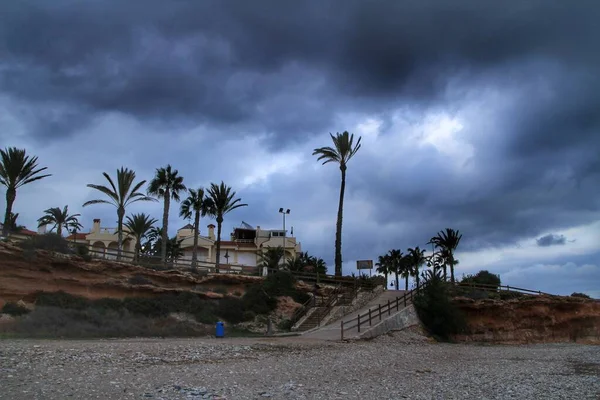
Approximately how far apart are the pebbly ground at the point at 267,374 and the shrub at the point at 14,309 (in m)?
11.0

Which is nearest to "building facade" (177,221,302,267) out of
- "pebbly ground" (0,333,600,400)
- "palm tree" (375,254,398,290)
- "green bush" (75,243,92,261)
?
"palm tree" (375,254,398,290)

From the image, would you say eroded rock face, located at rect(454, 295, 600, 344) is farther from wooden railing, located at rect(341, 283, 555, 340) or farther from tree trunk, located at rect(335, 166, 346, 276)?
tree trunk, located at rect(335, 166, 346, 276)

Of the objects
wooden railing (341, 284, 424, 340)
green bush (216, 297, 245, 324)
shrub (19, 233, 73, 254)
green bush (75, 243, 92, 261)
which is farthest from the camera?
green bush (216, 297, 245, 324)

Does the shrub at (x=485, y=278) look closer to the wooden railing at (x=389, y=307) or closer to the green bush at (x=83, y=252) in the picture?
the wooden railing at (x=389, y=307)

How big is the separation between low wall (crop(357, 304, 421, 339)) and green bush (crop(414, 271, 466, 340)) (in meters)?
1.09

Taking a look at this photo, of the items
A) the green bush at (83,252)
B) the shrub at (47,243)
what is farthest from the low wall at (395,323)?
the shrub at (47,243)

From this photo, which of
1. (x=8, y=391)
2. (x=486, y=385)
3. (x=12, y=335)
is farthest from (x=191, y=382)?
(x=12, y=335)

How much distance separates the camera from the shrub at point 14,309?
27734 mm

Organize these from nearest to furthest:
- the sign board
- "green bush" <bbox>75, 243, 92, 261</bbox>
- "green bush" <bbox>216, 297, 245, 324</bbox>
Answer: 1. "green bush" <bbox>75, 243, 92, 261</bbox>
2. "green bush" <bbox>216, 297, 245, 324</bbox>
3. the sign board

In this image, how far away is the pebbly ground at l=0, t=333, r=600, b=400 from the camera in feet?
39.2

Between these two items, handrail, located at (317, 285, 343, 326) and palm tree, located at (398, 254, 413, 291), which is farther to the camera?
palm tree, located at (398, 254, 413, 291)

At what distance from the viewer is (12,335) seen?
906 inches

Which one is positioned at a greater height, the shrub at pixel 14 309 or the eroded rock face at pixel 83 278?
the eroded rock face at pixel 83 278

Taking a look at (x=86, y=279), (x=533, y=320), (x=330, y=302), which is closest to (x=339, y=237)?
(x=330, y=302)
